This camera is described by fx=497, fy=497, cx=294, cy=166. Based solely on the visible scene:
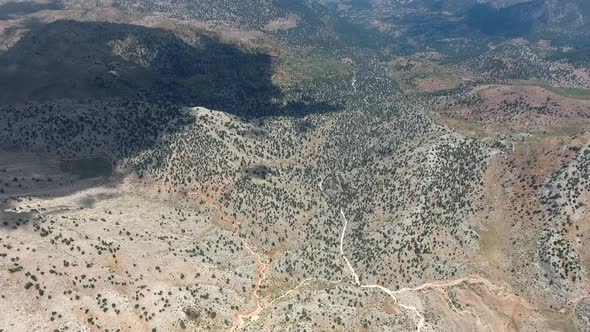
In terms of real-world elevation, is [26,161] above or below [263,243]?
above

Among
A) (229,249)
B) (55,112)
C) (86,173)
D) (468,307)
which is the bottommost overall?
(468,307)

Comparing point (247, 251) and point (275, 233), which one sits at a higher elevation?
point (247, 251)

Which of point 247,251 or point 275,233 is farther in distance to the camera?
point 275,233

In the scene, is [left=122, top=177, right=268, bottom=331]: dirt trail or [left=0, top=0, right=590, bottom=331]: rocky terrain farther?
[left=122, top=177, right=268, bottom=331]: dirt trail

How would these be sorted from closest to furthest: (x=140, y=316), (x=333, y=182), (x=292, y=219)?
(x=140, y=316), (x=292, y=219), (x=333, y=182)

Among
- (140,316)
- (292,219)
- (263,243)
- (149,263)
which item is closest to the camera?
(140,316)

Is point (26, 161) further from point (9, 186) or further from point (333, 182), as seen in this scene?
point (333, 182)

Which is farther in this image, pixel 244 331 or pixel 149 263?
pixel 149 263

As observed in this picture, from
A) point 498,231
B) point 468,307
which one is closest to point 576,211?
point 498,231

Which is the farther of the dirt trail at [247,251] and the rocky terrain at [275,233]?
the dirt trail at [247,251]
